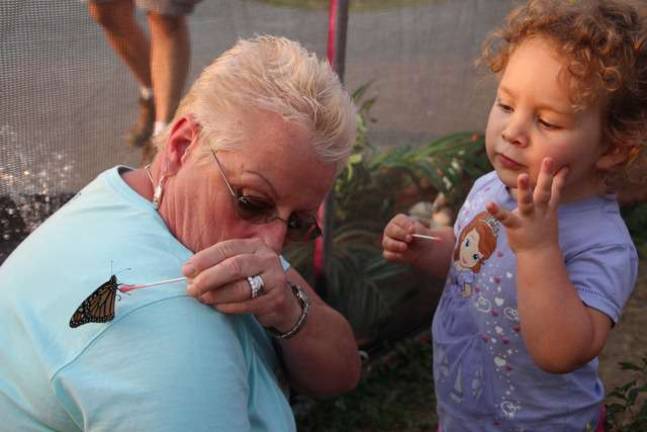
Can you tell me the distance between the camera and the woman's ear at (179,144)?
1524 millimetres

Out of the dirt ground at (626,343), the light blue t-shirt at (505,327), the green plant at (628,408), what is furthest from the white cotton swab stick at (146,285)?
the dirt ground at (626,343)

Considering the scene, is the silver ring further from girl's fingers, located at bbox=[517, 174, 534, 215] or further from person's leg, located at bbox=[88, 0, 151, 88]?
person's leg, located at bbox=[88, 0, 151, 88]

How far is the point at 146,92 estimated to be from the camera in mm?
2354

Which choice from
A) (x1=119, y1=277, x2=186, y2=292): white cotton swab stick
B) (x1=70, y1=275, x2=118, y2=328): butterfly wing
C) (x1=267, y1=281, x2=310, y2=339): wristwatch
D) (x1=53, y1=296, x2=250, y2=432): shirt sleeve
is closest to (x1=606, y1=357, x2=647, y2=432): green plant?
(x1=267, y1=281, x2=310, y2=339): wristwatch

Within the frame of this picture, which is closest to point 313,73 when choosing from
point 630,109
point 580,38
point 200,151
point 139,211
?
point 200,151

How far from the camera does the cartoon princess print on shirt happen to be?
1.98 metres

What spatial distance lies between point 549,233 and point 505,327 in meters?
0.34

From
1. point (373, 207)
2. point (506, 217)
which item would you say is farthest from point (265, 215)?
point (373, 207)

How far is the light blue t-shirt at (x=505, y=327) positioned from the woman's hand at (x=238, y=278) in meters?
0.69

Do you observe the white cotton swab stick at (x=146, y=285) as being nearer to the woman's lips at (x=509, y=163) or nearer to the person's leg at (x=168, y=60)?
the woman's lips at (x=509, y=163)

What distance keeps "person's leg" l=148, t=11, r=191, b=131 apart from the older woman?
771 millimetres

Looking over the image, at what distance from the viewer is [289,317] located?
1506 mm

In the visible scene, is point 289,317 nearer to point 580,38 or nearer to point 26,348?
point 26,348

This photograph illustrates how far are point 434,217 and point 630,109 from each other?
67.7 inches
